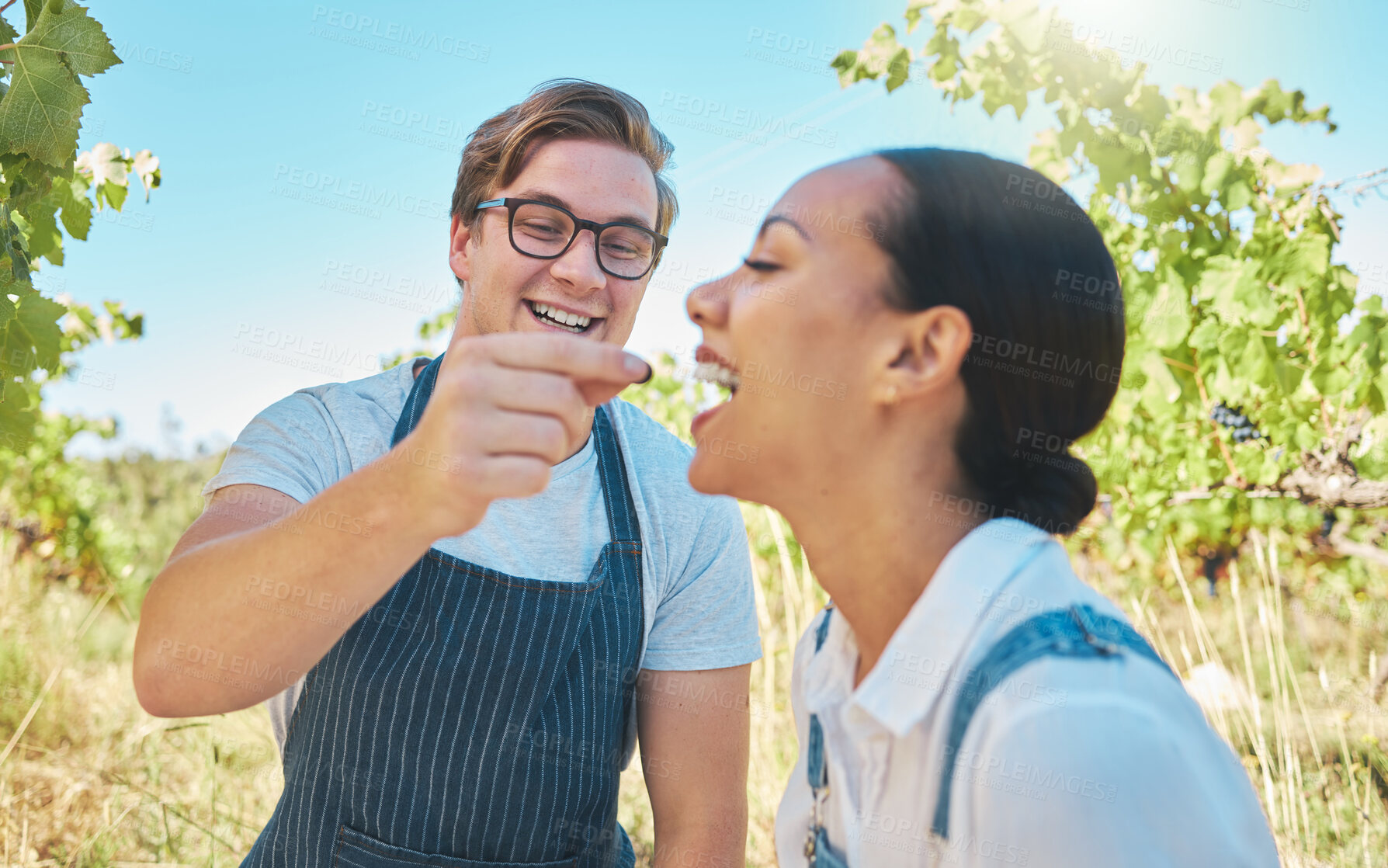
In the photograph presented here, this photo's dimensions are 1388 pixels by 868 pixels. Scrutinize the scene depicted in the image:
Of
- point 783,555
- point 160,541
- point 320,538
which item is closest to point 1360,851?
point 783,555

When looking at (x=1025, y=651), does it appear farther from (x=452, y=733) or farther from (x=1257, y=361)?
(x=1257, y=361)

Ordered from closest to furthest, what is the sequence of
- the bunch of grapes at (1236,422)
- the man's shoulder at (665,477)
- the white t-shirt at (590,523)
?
the white t-shirt at (590,523) < the man's shoulder at (665,477) < the bunch of grapes at (1236,422)

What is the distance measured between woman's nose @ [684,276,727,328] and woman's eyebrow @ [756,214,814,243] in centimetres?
9

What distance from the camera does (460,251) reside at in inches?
91.1

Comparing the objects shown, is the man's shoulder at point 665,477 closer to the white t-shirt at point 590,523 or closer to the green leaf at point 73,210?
the white t-shirt at point 590,523


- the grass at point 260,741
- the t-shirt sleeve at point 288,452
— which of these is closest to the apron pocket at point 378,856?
the t-shirt sleeve at point 288,452

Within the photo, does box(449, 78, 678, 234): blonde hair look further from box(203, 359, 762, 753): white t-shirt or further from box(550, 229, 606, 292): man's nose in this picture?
box(203, 359, 762, 753): white t-shirt

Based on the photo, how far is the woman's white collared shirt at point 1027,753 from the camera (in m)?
0.90

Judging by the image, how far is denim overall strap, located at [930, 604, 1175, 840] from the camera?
98 centimetres

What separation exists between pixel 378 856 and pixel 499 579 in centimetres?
55

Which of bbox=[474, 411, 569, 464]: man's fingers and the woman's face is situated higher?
the woman's face

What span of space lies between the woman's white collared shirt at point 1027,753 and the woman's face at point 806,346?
25 centimetres

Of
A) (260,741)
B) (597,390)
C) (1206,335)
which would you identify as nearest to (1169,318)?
(1206,335)

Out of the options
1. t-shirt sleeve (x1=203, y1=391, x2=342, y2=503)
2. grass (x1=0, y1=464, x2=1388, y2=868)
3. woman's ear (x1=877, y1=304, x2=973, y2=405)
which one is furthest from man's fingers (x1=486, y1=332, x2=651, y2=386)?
Result: grass (x1=0, y1=464, x2=1388, y2=868)
